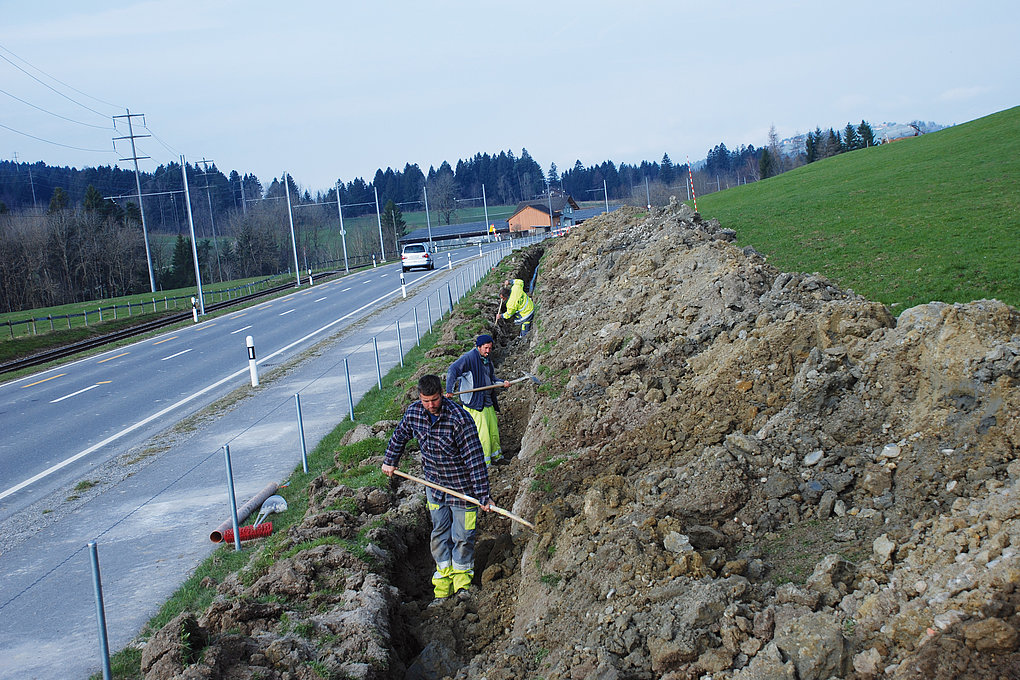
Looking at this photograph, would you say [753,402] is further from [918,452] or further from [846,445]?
[918,452]

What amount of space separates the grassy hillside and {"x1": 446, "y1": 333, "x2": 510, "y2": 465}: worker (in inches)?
252

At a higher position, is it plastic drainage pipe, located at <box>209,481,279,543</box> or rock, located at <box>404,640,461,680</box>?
plastic drainage pipe, located at <box>209,481,279,543</box>

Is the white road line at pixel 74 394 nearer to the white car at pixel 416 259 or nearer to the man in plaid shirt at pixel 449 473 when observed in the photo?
the man in plaid shirt at pixel 449 473

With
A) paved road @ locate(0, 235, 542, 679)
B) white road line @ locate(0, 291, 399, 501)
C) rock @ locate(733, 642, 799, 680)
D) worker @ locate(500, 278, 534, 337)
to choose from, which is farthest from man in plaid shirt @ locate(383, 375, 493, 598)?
worker @ locate(500, 278, 534, 337)

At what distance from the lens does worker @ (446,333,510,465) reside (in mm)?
9109

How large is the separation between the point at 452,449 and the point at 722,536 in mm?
2341

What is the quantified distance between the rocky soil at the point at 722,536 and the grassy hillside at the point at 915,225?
4857 millimetres

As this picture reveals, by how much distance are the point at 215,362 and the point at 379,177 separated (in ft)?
547

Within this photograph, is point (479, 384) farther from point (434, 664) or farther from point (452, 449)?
point (434, 664)

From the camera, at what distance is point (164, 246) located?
8706 cm

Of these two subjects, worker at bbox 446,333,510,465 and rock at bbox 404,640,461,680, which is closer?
rock at bbox 404,640,461,680

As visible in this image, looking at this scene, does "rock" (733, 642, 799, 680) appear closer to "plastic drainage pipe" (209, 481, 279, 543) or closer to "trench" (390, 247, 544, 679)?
"trench" (390, 247, 544, 679)

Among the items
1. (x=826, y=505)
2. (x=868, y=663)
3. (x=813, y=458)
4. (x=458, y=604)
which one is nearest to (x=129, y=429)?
(x=458, y=604)

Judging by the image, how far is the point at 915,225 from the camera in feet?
61.1
